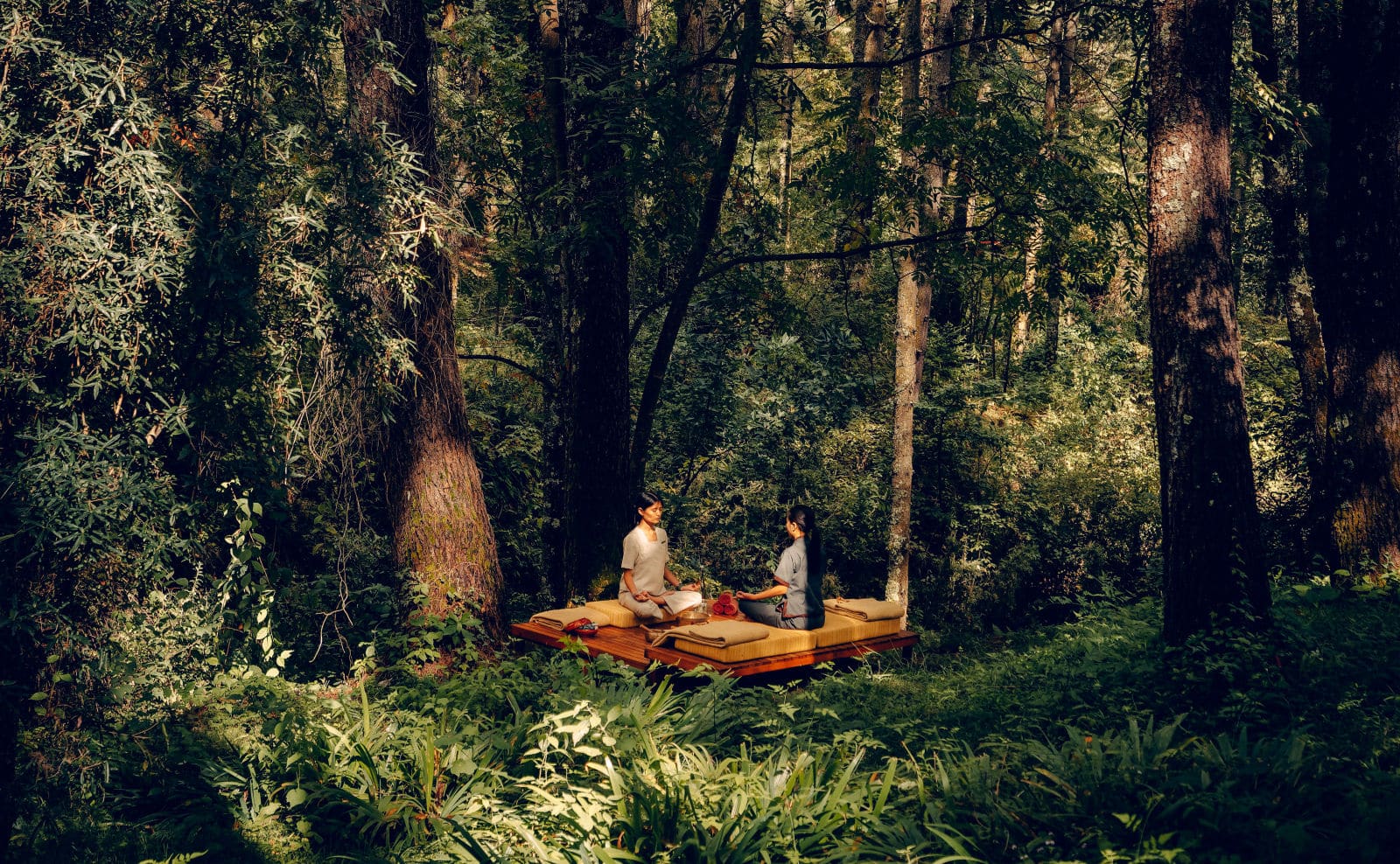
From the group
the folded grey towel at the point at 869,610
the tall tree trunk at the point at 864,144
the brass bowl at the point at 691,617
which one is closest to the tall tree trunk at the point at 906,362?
the tall tree trunk at the point at 864,144

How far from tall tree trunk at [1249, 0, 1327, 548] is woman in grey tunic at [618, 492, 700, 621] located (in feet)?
22.4

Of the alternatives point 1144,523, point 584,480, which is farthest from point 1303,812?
point 1144,523

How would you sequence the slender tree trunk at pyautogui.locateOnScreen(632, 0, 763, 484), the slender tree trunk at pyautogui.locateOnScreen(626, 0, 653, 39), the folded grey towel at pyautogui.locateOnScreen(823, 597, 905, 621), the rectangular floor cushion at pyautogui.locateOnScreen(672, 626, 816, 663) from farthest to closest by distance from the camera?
the slender tree trunk at pyautogui.locateOnScreen(626, 0, 653, 39) → the slender tree trunk at pyautogui.locateOnScreen(632, 0, 763, 484) → the folded grey towel at pyautogui.locateOnScreen(823, 597, 905, 621) → the rectangular floor cushion at pyautogui.locateOnScreen(672, 626, 816, 663)

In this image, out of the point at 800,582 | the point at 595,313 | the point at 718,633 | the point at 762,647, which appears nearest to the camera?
the point at 718,633

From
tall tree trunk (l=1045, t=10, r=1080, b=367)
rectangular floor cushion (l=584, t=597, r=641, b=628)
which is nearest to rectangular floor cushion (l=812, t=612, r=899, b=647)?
rectangular floor cushion (l=584, t=597, r=641, b=628)

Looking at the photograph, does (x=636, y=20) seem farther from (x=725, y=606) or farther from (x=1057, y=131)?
(x=1057, y=131)

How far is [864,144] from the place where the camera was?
15.2 meters

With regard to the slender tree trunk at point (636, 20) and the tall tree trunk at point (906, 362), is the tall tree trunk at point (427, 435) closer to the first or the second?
the slender tree trunk at point (636, 20)

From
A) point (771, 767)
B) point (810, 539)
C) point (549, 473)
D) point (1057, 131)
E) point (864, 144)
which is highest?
point (1057, 131)

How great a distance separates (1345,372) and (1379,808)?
6190 mm

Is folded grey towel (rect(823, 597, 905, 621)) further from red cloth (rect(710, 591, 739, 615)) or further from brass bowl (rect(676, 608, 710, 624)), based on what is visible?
brass bowl (rect(676, 608, 710, 624))

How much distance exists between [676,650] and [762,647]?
2.47 ft

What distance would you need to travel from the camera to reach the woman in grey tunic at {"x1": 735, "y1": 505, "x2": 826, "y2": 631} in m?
8.93

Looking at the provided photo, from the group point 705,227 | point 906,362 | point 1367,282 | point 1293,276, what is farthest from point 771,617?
point 1293,276
